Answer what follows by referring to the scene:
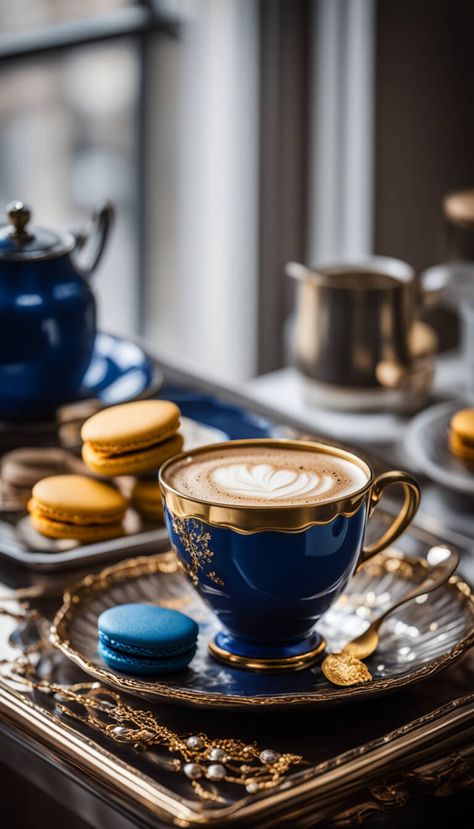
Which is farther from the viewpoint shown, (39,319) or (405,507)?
(39,319)

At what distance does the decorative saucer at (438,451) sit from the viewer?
2.65 feet

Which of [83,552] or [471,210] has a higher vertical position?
[471,210]

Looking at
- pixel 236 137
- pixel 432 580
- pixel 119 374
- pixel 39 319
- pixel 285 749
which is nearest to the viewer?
pixel 285 749

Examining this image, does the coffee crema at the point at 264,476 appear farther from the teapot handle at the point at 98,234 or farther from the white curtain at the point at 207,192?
the white curtain at the point at 207,192

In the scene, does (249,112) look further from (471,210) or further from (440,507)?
(440,507)

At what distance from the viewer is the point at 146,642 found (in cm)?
53

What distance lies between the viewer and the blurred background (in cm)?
178

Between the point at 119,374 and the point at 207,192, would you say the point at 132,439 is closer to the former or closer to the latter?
the point at 119,374

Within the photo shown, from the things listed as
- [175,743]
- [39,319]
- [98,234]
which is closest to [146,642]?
[175,743]

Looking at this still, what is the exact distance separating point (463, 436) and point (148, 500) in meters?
0.26

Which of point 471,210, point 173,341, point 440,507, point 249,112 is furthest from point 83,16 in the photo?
point 440,507

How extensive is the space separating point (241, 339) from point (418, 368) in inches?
40.5

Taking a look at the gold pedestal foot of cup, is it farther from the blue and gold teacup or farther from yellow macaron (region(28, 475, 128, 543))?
yellow macaron (region(28, 475, 128, 543))

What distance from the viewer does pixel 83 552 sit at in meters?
0.67
